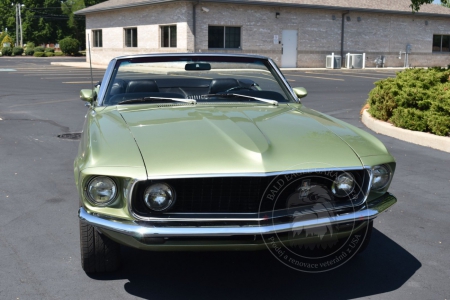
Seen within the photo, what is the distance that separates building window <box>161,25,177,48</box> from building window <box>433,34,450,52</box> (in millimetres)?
18422

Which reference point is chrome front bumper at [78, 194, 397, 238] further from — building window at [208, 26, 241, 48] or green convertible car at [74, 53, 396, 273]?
building window at [208, 26, 241, 48]

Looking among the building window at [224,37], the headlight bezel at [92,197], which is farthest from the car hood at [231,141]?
the building window at [224,37]

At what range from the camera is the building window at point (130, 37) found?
112ft

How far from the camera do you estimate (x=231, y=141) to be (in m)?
3.60

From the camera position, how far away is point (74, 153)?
26.2 feet

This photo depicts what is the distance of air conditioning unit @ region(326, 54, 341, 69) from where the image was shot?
33.8 metres

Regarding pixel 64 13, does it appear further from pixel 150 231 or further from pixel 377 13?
pixel 150 231

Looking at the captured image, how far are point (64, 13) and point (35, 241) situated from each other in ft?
259

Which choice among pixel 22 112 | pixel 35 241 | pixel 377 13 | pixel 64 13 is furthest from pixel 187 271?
pixel 64 13

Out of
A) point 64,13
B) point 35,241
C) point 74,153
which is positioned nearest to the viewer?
point 35,241

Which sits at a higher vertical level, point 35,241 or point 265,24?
point 265,24

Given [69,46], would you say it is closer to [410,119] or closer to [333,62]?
[333,62]

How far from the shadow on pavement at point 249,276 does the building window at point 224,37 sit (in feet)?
88.7

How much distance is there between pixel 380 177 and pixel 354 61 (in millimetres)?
32104
